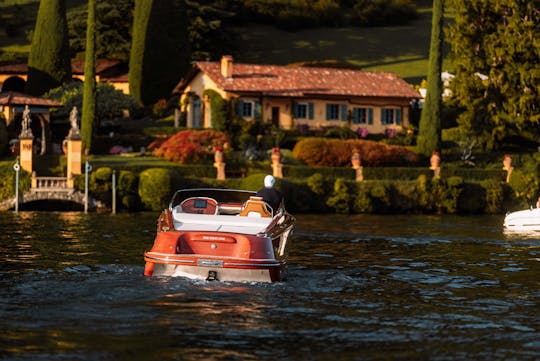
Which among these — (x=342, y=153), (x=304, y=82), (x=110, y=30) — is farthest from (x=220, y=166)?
(x=110, y=30)

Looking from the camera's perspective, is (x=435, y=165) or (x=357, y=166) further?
(x=435, y=165)

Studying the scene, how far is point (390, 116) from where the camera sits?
240 feet

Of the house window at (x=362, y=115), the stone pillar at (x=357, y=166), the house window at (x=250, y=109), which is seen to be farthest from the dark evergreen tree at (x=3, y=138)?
the house window at (x=362, y=115)

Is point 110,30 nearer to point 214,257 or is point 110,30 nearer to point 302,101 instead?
point 302,101

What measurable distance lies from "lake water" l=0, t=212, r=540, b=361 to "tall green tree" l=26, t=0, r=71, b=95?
4497 cm

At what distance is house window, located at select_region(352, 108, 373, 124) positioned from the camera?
72.0m

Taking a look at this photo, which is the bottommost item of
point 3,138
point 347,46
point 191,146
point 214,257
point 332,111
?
point 214,257

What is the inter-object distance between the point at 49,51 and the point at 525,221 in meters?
45.0

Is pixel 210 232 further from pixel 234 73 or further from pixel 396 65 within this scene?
pixel 396 65

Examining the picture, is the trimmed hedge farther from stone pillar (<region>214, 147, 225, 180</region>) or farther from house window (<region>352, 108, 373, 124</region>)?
house window (<region>352, 108, 373, 124</region>)

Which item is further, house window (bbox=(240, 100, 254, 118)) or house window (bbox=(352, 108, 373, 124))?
house window (bbox=(352, 108, 373, 124))

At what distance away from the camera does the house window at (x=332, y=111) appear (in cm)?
7144

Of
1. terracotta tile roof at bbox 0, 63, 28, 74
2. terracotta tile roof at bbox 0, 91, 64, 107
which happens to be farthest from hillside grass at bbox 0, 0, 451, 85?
terracotta tile roof at bbox 0, 91, 64, 107

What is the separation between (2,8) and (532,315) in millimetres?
106317
